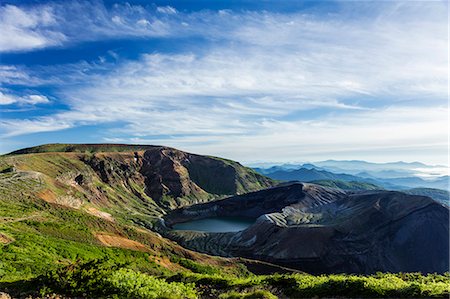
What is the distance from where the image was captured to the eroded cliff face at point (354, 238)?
82688 millimetres

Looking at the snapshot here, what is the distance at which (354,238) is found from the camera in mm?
90750

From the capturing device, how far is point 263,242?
98125 mm

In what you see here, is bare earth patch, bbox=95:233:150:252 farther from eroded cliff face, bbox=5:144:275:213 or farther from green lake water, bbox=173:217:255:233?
green lake water, bbox=173:217:255:233

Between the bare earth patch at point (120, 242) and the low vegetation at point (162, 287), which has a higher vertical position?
the low vegetation at point (162, 287)

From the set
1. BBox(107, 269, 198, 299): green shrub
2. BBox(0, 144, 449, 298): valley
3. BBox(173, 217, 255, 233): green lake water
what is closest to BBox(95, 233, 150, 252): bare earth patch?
BBox(0, 144, 449, 298): valley

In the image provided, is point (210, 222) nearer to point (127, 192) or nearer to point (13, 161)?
point (127, 192)

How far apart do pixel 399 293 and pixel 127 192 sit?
151 metres

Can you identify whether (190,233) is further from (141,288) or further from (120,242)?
(141,288)

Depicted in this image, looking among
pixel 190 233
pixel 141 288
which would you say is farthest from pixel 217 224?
pixel 141 288

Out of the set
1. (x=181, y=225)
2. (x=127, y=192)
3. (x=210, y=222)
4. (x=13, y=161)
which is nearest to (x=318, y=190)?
(x=210, y=222)

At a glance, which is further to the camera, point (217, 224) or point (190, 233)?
point (217, 224)

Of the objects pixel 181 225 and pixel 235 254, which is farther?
pixel 181 225

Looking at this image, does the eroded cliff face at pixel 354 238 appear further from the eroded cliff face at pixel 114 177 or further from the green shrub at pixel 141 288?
the green shrub at pixel 141 288

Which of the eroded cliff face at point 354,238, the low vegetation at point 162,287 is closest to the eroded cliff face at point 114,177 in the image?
the eroded cliff face at point 354,238
